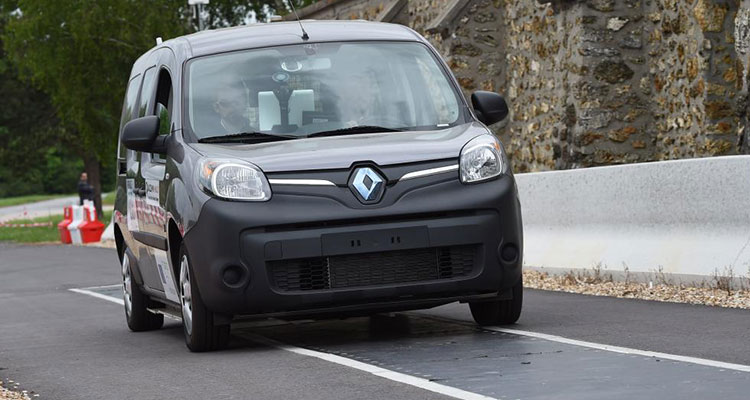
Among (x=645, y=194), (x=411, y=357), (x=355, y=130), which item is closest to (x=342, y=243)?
(x=411, y=357)

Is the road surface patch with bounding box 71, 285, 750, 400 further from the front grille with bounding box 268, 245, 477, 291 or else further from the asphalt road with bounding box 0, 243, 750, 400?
the front grille with bounding box 268, 245, 477, 291

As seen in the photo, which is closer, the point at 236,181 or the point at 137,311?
the point at 236,181

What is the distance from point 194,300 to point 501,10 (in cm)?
1665

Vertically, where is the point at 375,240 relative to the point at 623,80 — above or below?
below

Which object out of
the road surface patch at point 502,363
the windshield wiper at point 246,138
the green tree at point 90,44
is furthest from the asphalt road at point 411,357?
the green tree at point 90,44

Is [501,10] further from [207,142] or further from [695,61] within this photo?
[207,142]

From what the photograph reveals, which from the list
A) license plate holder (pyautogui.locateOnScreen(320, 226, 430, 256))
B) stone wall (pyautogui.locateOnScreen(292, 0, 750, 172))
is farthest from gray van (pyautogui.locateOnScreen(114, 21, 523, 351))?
stone wall (pyautogui.locateOnScreen(292, 0, 750, 172))

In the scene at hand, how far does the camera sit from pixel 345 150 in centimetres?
930

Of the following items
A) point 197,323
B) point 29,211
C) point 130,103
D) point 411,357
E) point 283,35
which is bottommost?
point 29,211

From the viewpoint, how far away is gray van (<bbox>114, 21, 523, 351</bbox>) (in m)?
9.06

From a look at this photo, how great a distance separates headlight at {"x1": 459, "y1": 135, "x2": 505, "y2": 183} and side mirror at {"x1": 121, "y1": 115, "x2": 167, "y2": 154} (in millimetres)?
2042

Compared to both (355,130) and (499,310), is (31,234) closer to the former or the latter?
(355,130)

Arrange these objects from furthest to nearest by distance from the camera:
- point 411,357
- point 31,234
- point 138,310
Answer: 1. point 31,234
2. point 138,310
3. point 411,357

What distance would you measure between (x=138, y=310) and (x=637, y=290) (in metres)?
3.88
